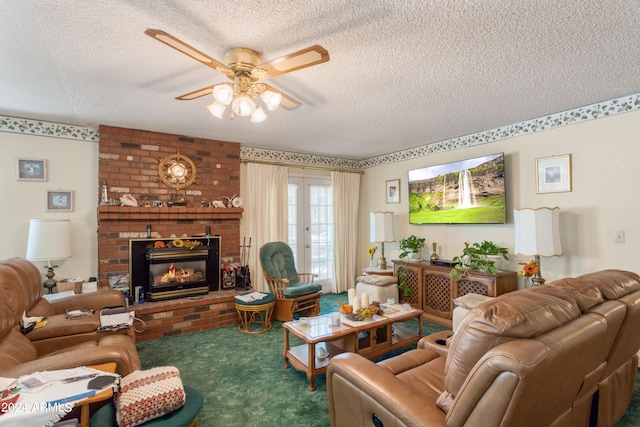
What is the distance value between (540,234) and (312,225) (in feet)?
11.3

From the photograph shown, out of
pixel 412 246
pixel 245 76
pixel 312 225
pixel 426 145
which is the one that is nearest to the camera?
pixel 245 76

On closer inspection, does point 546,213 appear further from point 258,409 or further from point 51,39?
point 51,39

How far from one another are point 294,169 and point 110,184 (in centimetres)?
266

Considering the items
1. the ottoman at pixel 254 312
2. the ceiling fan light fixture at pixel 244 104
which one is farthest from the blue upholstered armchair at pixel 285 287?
the ceiling fan light fixture at pixel 244 104

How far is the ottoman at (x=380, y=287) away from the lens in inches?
171

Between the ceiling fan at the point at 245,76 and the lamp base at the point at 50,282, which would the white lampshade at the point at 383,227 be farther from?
the lamp base at the point at 50,282

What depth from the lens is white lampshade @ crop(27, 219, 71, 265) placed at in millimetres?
3338

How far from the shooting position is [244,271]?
4.57m

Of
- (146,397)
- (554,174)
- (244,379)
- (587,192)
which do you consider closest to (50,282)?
(244,379)

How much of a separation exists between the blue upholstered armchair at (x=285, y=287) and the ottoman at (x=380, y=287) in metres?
0.67

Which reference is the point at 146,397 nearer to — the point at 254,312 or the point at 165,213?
the point at 254,312

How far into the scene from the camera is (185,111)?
10.9ft

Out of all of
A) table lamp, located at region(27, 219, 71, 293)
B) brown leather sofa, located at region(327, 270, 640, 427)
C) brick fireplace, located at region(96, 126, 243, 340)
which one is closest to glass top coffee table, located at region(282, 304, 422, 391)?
brown leather sofa, located at region(327, 270, 640, 427)

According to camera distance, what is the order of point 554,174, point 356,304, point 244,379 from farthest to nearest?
point 554,174
point 356,304
point 244,379
